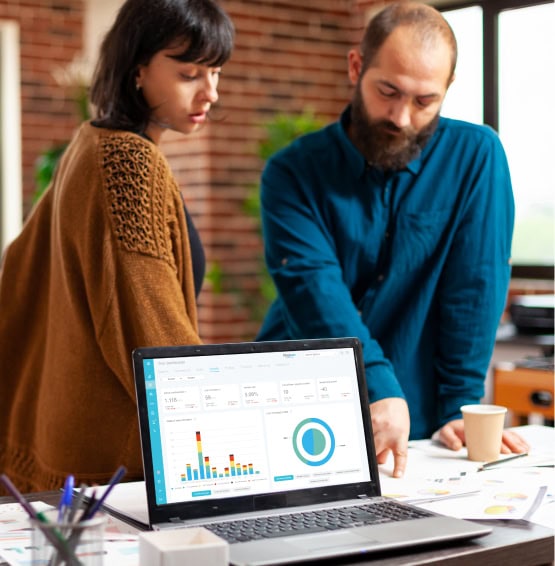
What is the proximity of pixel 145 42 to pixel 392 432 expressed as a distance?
2.82 feet

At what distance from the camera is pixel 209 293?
15.8ft

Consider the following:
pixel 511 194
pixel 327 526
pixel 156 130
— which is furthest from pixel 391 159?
pixel 327 526

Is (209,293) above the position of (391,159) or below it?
below

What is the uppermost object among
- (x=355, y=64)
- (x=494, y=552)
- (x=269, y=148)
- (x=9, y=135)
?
(x=9, y=135)

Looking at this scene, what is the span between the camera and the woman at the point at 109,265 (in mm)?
1667

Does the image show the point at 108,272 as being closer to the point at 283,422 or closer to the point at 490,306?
the point at 283,422

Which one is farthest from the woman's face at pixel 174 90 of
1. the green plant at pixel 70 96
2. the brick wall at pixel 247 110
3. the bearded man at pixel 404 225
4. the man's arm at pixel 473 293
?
the green plant at pixel 70 96

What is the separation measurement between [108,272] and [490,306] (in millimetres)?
869

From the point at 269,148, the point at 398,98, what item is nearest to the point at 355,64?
the point at 398,98

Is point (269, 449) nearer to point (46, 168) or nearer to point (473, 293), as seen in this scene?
point (473, 293)

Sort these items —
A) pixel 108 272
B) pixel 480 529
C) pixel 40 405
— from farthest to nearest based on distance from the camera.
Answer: pixel 40 405
pixel 108 272
pixel 480 529

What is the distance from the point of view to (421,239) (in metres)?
2.11

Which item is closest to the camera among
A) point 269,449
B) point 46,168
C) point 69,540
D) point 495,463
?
point 69,540

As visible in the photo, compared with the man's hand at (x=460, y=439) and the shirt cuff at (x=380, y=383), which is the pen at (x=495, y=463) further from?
the shirt cuff at (x=380, y=383)
